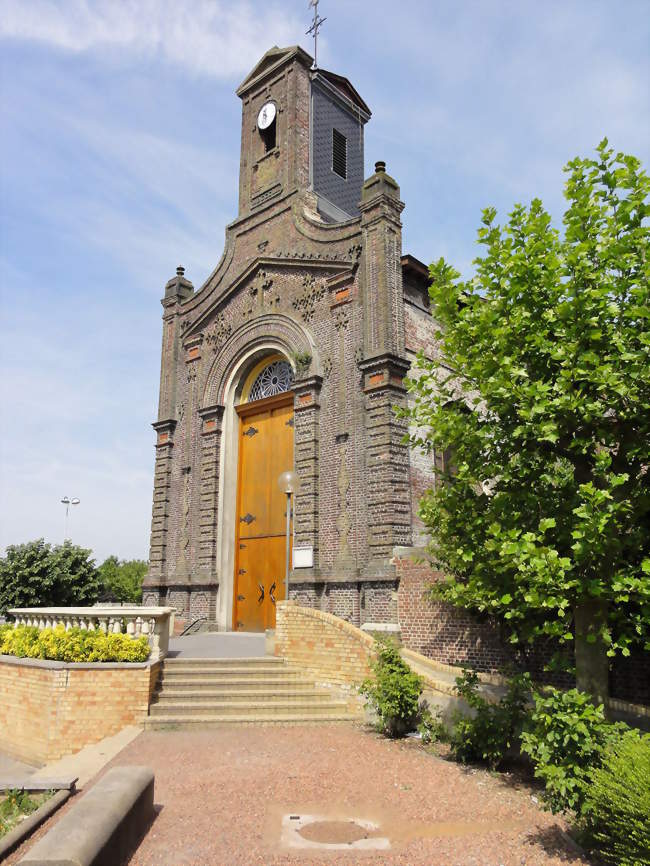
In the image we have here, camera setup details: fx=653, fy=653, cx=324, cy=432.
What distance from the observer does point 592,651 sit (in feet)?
21.8

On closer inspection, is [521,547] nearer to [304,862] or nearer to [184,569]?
[304,862]

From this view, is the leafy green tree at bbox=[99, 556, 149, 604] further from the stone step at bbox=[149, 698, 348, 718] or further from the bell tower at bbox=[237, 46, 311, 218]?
the stone step at bbox=[149, 698, 348, 718]

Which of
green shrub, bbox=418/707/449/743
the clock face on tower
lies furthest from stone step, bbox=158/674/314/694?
the clock face on tower

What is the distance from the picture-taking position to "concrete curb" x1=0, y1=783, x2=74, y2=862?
565 cm

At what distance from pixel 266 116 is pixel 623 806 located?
20693mm

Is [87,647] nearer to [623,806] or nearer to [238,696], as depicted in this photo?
[238,696]

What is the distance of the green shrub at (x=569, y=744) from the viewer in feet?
18.7

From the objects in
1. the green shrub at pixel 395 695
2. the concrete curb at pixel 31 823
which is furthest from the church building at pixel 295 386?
the concrete curb at pixel 31 823

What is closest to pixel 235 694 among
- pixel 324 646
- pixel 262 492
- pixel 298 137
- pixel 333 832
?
pixel 324 646

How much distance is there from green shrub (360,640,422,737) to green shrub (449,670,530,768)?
1114 millimetres

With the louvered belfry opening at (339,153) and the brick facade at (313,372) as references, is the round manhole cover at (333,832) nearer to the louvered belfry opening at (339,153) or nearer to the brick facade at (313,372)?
the brick facade at (313,372)

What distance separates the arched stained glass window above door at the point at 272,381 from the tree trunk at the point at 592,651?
461 inches

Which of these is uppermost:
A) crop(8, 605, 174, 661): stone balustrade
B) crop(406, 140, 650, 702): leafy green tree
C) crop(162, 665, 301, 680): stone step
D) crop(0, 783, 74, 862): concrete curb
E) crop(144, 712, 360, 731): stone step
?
crop(406, 140, 650, 702): leafy green tree

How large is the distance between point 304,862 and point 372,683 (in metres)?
4.51
